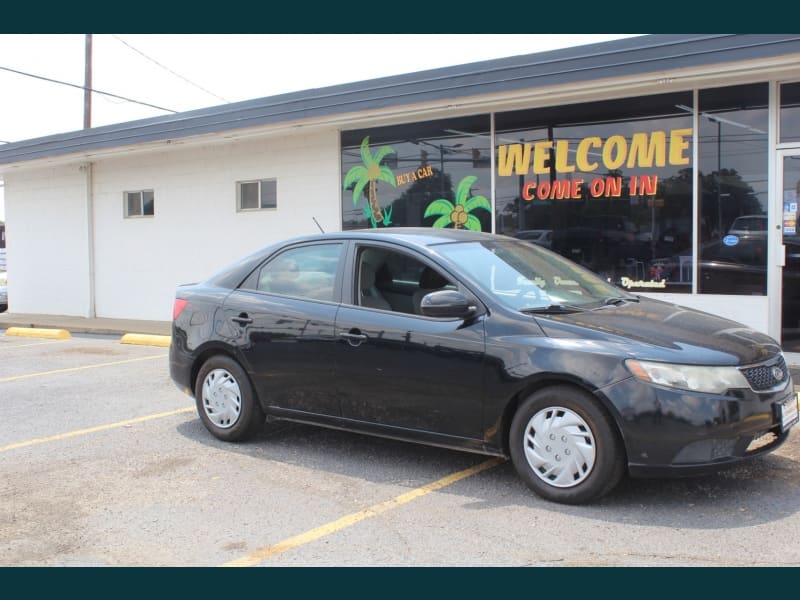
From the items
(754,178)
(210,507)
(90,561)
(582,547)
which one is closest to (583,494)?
(582,547)

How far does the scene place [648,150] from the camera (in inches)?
372

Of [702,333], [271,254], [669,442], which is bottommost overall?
[669,442]

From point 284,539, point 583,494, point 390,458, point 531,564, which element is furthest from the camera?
point 390,458

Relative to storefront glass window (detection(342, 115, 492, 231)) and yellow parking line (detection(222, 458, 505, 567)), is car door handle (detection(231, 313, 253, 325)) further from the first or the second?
storefront glass window (detection(342, 115, 492, 231))

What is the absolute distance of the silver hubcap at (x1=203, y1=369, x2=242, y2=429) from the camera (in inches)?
233

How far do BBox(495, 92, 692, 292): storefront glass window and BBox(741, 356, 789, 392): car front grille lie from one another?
15.9ft

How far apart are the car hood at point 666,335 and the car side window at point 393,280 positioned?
0.91 m

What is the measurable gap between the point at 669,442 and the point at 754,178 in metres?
5.70

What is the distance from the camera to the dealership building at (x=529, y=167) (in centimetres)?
873

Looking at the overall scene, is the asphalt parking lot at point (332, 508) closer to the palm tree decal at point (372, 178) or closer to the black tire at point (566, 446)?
the black tire at point (566, 446)

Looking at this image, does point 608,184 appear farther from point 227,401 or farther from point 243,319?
point 227,401

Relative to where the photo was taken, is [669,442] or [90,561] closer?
[90,561]

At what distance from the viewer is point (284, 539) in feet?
13.4

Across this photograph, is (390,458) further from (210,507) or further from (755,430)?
(755,430)
